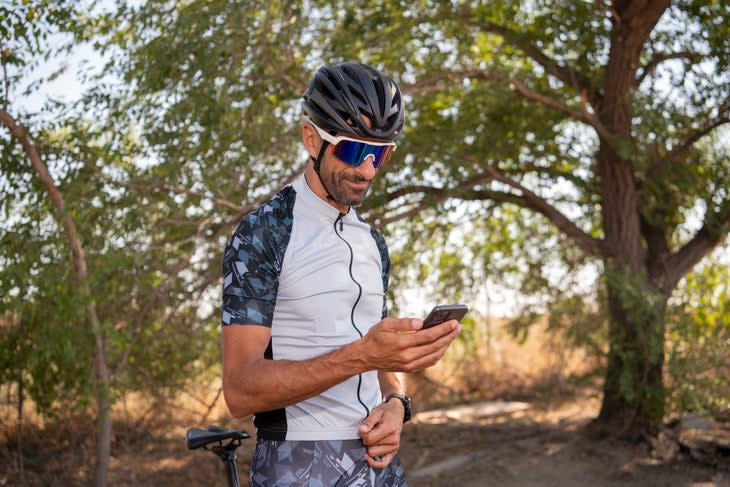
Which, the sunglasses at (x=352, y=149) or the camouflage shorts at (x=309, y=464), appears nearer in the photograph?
the camouflage shorts at (x=309, y=464)

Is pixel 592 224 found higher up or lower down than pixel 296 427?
higher up

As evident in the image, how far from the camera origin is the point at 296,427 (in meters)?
2.41

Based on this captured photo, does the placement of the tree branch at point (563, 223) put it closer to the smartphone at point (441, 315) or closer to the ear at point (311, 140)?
the ear at point (311, 140)

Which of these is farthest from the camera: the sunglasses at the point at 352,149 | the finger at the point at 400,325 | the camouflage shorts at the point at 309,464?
the sunglasses at the point at 352,149

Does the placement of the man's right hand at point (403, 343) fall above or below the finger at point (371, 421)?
above

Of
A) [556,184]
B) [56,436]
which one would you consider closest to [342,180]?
[56,436]

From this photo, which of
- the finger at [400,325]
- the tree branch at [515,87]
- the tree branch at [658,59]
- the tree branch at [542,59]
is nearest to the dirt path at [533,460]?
the tree branch at [515,87]

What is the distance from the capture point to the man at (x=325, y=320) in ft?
7.22

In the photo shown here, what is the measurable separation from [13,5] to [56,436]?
379cm

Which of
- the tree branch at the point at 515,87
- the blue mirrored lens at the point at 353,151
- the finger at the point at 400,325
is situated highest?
the tree branch at the point at 515,87

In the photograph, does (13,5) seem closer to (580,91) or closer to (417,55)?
(417,55)

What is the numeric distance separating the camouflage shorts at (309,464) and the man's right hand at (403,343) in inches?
14.1

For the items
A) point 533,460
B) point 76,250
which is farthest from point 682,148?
point 76,250

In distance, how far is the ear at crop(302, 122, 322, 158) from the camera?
2.61 metres
